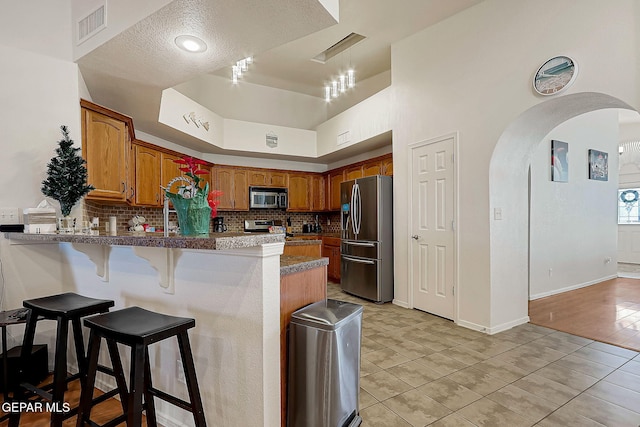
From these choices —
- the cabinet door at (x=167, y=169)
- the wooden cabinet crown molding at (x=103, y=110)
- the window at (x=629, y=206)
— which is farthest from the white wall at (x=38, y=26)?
the window at (x=629, y=206)

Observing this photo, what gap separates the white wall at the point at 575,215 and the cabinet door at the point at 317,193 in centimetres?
370

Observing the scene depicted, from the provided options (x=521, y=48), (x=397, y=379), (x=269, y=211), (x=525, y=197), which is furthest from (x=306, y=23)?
(x=269, y=211)

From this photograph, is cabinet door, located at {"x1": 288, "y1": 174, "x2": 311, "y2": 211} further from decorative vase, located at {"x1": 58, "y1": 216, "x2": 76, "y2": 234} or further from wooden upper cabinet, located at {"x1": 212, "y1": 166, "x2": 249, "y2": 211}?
decorative vase, located at {"x1": 58, "y1": 216, "x2": 76, "y2": 234}

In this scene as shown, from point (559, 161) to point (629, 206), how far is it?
4.93 metres

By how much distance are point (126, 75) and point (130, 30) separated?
2.22 feet

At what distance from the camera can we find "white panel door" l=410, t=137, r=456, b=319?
3387 mm

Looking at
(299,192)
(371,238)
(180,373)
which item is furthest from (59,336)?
(299,192)

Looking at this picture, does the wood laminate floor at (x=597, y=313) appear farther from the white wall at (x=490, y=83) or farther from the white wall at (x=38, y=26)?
the white wall at (x=38, y=26)

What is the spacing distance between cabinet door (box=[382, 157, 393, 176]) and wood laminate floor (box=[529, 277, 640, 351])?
103 inches

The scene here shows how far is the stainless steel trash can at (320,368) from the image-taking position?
144 centimetres

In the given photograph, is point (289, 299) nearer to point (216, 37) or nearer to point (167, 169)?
point (216, 37)

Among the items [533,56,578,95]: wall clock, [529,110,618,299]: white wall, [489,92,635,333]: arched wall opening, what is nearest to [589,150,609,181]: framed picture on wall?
[529,110,618,299]: white wall

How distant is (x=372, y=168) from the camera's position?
507 centimetres

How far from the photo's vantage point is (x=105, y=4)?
2023 mm
